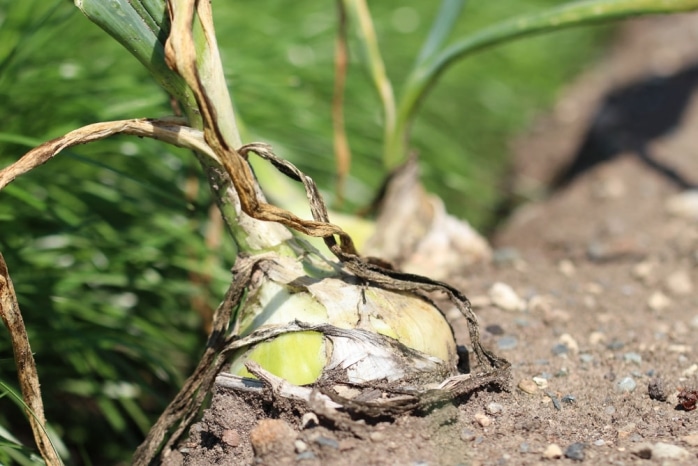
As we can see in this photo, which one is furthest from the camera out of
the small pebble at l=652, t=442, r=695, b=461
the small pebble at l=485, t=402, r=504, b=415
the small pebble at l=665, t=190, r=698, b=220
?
the small pebble at l=665, t=190, r=698, b=220

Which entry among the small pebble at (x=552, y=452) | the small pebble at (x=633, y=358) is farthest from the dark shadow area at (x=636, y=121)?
the small pebble at (x=552, y=452)

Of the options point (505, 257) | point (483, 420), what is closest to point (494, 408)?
point (483, 420)

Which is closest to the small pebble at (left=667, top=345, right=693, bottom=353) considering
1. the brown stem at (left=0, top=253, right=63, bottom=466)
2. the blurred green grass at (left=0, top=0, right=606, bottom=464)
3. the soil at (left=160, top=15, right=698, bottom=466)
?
the soil at (left=160, top=15, right=698, bottom=466)

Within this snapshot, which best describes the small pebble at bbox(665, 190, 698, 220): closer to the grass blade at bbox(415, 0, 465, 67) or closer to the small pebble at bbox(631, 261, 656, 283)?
the small pebble at bbox(631, 261, 656, 283)

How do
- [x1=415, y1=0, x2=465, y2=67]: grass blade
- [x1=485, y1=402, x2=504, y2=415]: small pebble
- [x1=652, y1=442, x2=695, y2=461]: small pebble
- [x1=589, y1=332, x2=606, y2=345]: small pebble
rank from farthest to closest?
1. [x1=415, y1=0, x2=465, y2=67]: grass blade
2. [x1=589, y1=332, x2=606, y2=345]: small pebble
3. [x1=485, y1=402, x2=504, y2=415]: small pebble
4. [x1=652, y1=442, x2=695, y2=461]: small pebble

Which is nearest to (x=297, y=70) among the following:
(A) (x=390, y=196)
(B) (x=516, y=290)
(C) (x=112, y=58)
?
(C) (x=112, y=58)

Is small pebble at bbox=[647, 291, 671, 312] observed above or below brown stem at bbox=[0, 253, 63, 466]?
above

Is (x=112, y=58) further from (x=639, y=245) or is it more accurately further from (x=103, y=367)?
(x=639, y=245)
